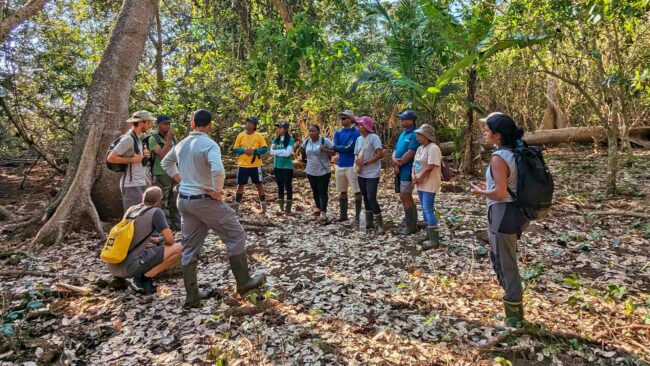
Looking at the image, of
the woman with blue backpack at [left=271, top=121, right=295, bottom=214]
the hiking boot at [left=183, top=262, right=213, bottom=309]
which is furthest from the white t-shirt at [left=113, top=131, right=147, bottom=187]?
the woman with blue backpack at [left=271, top=121, right=295, bottom=214]

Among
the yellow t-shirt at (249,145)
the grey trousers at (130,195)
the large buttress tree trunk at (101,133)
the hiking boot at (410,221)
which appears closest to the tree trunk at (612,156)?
the hiking boot at (410,221)

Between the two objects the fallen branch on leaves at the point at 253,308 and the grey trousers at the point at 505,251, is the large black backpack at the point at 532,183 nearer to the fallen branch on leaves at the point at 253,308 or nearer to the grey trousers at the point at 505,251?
the grey trousers at the point at 505,251

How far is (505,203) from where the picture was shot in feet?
10.5

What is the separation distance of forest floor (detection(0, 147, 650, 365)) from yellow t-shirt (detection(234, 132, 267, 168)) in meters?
1.55

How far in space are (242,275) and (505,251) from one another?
2.55 meters

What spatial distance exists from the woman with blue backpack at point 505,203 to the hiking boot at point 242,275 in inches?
93.7

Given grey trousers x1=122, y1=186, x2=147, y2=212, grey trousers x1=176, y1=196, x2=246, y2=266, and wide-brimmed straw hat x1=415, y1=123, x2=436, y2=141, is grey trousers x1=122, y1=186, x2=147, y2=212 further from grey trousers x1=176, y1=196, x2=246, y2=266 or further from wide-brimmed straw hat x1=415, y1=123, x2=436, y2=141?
wide-brimmed straw hat x1=415, y1=123, x2=436, y2=141

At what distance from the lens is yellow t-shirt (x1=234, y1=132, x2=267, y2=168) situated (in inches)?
291

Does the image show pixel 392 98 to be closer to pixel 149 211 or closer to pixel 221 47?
pixel 221 47

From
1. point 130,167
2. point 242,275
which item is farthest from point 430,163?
point 130,167

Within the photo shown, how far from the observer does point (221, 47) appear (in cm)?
1030

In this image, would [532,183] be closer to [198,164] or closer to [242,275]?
[242,275]

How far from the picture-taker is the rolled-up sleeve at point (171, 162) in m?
4.22

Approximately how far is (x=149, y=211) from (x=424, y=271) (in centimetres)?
329
